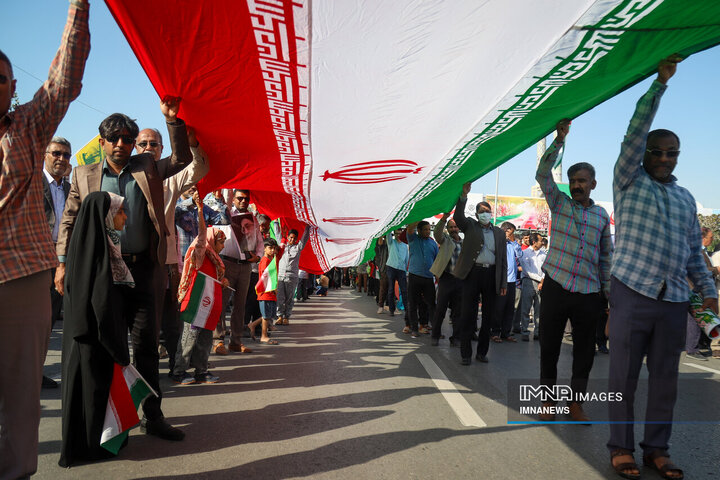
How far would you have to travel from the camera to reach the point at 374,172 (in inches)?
193

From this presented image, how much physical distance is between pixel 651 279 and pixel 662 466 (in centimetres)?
113

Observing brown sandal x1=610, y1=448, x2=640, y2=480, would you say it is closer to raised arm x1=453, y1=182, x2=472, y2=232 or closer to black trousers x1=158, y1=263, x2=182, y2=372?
raised arm x1=453, y1=182, x2=472, y2=232

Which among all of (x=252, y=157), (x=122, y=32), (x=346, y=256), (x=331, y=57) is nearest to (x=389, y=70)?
(x=331, y=57)

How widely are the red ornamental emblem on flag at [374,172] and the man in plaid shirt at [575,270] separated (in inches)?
51.7

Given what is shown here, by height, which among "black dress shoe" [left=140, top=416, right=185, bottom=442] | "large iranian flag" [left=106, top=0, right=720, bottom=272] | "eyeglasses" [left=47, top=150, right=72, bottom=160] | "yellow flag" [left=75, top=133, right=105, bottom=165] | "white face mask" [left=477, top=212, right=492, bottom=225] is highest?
"yellow flag" [left=75, top=133, right=105, bottom=165]

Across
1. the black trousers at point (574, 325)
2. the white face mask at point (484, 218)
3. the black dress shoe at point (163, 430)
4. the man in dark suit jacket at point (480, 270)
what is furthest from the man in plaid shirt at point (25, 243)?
the white face mask at point (484, 218)

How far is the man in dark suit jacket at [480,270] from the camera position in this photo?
6.38 meters

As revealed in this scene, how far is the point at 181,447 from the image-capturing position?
313 centimetres

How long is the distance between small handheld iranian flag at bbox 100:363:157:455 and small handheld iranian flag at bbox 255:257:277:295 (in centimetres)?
510

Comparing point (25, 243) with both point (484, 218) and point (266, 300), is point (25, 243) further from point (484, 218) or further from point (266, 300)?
point (266, 300)

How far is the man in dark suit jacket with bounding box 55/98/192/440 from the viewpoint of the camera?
3.18 metres

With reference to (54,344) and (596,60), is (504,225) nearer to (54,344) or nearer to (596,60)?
(596,60)

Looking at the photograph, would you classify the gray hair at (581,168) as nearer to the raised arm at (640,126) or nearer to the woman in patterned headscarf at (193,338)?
the raised arm at (640,126)

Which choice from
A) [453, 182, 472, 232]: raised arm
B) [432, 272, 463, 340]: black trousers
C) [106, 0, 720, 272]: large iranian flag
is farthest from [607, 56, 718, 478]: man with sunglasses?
[432, 272, 463, 340]: black trousers
